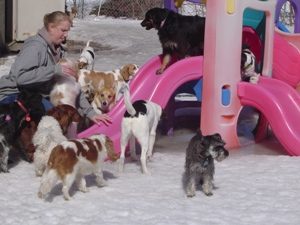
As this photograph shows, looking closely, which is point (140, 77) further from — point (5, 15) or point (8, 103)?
point (5, 15)

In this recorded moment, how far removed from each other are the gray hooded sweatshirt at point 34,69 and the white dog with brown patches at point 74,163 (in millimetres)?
1221

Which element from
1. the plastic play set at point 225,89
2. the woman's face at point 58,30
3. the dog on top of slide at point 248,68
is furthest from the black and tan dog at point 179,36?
the woman's face at point 58,30

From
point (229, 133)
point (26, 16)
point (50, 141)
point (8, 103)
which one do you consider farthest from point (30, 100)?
point (26, 16)

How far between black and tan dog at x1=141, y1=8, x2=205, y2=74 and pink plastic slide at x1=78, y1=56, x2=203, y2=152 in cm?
43

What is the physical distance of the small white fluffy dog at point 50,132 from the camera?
525 cm

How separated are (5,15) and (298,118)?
393 inches

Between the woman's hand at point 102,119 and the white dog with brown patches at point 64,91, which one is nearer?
the white dog with brown patches at point 64,91

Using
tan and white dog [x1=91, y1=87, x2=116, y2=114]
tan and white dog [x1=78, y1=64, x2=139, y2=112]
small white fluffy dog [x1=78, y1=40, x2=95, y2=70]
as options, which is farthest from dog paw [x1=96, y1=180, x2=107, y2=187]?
small white fluffy dog [x1=78, y1=40, x2=95, y2=70]

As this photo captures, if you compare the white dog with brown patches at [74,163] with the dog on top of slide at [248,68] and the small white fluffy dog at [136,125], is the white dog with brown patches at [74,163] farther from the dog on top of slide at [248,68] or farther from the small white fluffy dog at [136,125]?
the dog on top of slide at [248,68]

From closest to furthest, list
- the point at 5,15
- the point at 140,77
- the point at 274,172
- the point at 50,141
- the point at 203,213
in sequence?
the point at 203,213 → the point at 50,141 → the point at 274,172 → the point at 140,77 → the point at 5,15

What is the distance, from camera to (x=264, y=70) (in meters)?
7.18

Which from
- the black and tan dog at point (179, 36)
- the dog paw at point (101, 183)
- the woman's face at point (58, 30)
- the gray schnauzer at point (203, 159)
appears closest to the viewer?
the gray schnauzer at point (203, 159)

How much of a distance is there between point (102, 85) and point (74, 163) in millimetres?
3623

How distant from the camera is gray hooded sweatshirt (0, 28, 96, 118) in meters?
5.90
